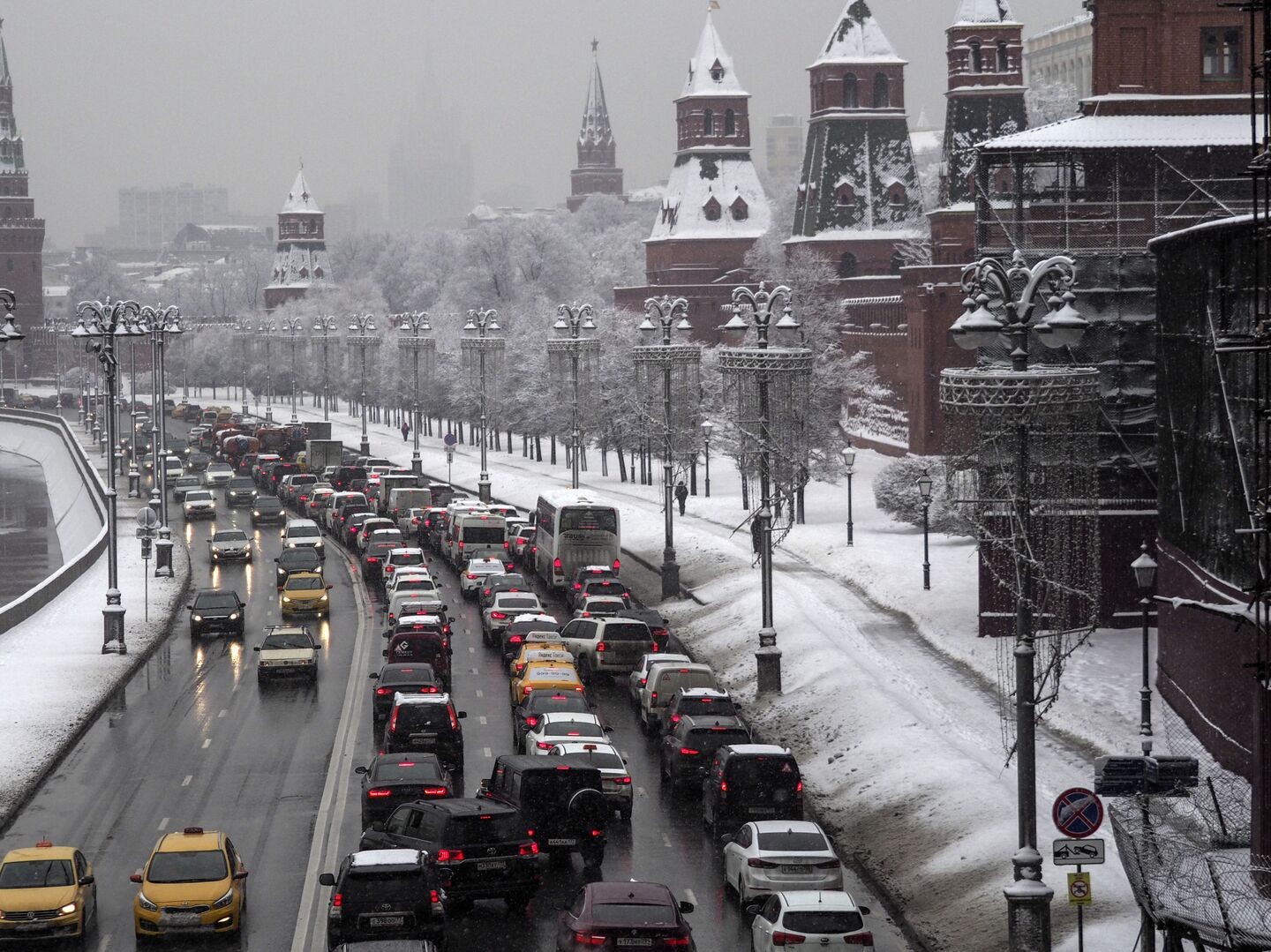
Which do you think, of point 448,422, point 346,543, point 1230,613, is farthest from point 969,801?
point 448,422

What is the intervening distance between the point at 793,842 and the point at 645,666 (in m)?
13.7

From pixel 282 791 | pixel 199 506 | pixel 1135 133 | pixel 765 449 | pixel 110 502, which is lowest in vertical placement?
pixel 282 791

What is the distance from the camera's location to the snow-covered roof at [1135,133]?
38.4m

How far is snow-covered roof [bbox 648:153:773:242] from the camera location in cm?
11869

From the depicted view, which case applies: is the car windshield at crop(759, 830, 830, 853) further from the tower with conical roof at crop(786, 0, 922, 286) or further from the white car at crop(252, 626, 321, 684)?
the tower with conical roof at crop(786, 0, 922, 286)

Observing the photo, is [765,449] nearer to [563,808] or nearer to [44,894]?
[563,808]

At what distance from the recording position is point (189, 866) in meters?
20.9

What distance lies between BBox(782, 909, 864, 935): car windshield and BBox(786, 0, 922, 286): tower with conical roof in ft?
265

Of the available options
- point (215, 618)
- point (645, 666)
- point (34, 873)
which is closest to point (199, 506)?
point (215, 618)

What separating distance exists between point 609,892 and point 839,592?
27.9 metres

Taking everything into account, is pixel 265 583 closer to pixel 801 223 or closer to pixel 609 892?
pixel 609 892

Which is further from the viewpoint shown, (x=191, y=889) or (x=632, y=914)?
(x=191, y=889)

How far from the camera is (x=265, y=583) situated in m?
54.0

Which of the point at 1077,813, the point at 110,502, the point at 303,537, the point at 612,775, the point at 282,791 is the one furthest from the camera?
the point at 303,537
